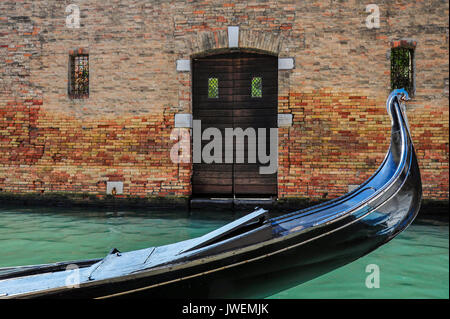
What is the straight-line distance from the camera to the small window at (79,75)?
7.20 metres

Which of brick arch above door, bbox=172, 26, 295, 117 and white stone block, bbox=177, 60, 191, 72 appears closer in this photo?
brick arch above door, bbox=172, 26, 295, 117

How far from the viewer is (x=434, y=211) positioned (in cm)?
630

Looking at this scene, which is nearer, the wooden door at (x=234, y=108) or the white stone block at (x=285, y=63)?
the white stone block at (x=285, y=63)

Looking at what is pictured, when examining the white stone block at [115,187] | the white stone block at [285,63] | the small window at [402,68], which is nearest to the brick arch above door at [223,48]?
the white stone block at [285,63]

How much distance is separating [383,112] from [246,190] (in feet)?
9.22

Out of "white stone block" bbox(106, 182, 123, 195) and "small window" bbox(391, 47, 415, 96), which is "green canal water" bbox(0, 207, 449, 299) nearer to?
"white stone block" bbox(106, 182, 123, 195)

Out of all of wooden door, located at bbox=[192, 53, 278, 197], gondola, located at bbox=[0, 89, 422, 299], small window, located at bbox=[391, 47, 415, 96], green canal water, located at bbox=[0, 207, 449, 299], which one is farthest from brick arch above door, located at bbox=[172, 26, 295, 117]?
gondola, located at bbox=[0, 89, 422, 299]

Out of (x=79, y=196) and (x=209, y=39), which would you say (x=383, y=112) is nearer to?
(x=209, y=39)

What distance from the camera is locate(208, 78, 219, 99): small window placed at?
277 inches

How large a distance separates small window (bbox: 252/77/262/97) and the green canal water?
7.71 ft

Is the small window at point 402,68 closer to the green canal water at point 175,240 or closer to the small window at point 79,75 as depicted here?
the green canal water at point 175,240

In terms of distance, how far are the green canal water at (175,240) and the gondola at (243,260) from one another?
1.35 feet

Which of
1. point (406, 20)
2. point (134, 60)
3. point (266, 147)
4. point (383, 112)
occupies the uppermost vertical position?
point (406, 20)

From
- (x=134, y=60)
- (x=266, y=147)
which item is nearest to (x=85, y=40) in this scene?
(x=134, y=60)
